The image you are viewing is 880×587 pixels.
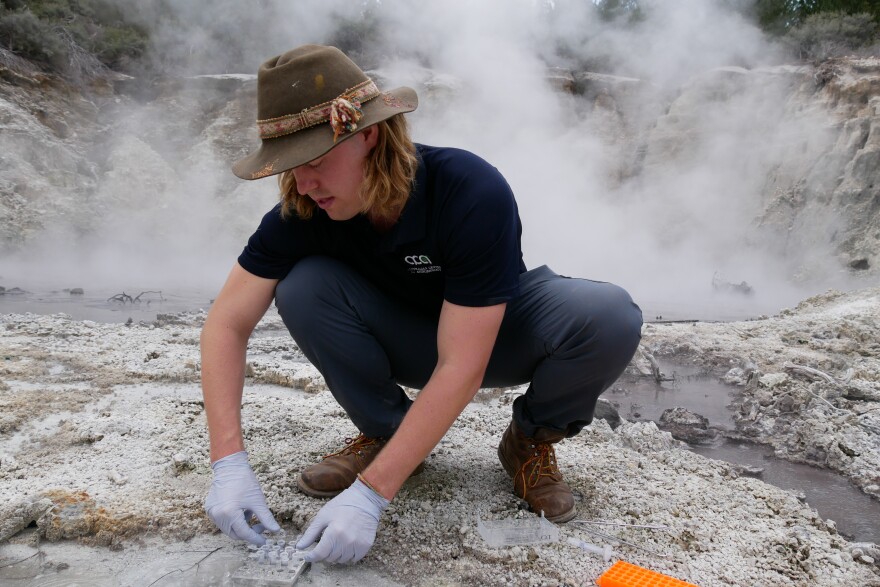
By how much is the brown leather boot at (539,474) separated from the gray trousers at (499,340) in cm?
4

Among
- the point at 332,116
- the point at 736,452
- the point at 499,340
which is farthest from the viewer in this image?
the point at 736,452

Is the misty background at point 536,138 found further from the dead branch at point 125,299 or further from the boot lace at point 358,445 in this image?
the boot lace at point 358,445

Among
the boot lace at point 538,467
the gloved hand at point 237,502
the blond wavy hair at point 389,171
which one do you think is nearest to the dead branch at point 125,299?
the gloved hand at point 237,502

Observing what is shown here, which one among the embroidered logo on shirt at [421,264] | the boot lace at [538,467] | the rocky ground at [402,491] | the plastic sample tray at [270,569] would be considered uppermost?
the embroidered logo on shirt at [421,264]

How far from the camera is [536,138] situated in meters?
11.5

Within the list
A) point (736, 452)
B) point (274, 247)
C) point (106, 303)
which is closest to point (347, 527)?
point (274, 247)

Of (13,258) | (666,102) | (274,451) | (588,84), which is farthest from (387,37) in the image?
(274,451)

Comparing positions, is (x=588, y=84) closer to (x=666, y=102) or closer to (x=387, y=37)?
(x=666, y=102)

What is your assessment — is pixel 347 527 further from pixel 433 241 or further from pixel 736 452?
pixel 736 452

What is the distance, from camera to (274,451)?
6.28 ft

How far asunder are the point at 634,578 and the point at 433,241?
0.85 m

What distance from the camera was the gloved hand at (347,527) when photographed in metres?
1.29

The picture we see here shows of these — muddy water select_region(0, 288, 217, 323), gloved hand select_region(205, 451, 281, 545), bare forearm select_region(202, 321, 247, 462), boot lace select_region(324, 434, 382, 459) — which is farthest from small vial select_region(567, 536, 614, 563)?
muddy water select_region(0, 288, 217, 323)

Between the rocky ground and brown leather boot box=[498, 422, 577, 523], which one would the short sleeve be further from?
brown leather boot box=[498, 422, 577, 523]
